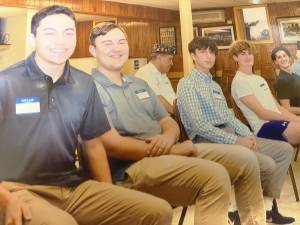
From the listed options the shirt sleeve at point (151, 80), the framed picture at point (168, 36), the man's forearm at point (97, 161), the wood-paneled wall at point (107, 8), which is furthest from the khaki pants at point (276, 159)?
the framed picture at point (168, 36)

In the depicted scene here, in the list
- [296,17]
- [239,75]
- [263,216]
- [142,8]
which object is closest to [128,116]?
[263,216]

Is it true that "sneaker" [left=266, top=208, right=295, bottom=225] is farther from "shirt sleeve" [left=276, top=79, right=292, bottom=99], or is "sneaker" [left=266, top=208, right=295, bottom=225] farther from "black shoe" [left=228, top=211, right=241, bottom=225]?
"shirt sleeve" [left=276, top=79, right=292, bottom=99]

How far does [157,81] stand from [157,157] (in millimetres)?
1914

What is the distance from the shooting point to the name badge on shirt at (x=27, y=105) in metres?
1.26

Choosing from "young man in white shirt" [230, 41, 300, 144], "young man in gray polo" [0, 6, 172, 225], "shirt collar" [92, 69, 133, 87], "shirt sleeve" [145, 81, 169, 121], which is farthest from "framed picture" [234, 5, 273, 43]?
"young man in gray polo" [0, 6, 172, 225]

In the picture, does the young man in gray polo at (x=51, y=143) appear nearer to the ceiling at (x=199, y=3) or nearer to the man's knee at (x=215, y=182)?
the man's knee at (x=215, y=182)

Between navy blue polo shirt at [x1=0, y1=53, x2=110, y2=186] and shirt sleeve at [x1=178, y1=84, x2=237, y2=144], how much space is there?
0.76 meters

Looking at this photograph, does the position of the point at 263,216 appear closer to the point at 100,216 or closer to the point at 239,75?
the point at 100,216

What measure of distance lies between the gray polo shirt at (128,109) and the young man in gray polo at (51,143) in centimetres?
26

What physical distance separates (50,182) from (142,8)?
4860mm

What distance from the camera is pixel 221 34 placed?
593 cm

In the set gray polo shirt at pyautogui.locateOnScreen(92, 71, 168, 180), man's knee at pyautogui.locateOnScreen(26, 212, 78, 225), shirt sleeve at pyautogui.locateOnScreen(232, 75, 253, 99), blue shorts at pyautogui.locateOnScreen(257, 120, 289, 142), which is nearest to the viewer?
man's knee at pyautogui.locateOnScreen(26, 212, 78, 225)

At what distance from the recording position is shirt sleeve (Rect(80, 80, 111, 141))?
1.46 meters

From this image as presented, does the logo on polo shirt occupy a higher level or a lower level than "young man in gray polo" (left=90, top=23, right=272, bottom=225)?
higher
